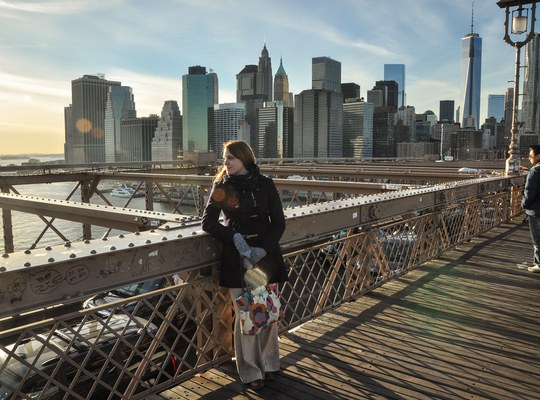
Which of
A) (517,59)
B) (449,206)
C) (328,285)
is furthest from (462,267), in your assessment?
(517,59)

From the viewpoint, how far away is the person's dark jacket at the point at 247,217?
3633mm

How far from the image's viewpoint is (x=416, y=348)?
463 cm

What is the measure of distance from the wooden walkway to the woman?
0.43 meters

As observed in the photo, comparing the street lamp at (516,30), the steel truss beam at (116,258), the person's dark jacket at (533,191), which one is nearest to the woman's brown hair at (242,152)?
the steel truss beam at (116,258)

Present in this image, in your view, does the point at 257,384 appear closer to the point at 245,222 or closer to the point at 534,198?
the point at 245,222

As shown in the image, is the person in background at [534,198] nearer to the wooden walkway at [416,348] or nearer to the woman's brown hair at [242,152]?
the wooden walkway at [416,348]

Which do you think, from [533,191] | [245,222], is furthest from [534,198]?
[245,222]

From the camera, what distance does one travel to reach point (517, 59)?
1329 centimetres

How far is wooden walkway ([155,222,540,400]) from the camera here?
12.4ft

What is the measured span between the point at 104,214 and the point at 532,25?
1243 cm

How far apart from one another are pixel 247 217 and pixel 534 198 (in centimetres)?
549

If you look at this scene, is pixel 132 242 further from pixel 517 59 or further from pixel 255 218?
pixel 517 59

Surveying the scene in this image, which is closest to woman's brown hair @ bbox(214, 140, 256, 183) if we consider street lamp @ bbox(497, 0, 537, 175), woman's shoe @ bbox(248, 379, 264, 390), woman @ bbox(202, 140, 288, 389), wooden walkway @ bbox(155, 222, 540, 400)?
woman @ bbox(202, 140, 288, 389)

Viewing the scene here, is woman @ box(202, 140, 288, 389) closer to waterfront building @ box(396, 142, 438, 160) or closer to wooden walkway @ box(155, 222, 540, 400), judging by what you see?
wooden walkway @ box(155, 222, 540, 400)
